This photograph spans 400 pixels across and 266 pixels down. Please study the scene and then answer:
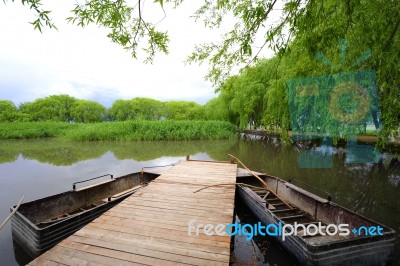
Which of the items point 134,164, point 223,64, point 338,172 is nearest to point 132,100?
Result: point 134,164

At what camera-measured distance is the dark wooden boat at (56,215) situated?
13.1 ft

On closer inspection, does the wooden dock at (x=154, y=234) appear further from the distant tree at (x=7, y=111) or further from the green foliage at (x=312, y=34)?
the distant tree at (x=7, y=111)

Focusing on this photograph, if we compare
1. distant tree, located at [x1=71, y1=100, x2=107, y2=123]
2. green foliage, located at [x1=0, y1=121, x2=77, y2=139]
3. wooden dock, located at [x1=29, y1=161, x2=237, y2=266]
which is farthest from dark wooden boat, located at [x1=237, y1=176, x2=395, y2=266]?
distant tree, located at [x1=71, y1=100, x2=107, y2=123]

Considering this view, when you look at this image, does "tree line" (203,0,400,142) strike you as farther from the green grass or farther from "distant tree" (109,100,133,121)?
"distant tree" (109,100,133,121)

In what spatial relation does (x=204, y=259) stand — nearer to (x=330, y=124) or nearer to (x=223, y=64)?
(x=223, y=64)

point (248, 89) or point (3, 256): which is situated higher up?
point (248, 89)

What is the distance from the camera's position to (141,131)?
957 inches

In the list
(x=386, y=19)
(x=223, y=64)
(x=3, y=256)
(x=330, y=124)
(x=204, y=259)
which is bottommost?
(x=3, y=256)

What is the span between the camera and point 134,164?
1290 cm

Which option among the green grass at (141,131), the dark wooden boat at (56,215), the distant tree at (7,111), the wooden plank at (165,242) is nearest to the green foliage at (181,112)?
the green grass at (141,131)

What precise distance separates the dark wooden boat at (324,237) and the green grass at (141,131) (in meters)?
18.1

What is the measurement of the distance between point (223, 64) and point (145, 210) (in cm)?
295

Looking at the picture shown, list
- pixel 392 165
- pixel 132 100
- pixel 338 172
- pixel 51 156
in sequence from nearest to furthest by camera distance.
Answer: pixel 338 172 → pixel 392 165 → pixel 51 156 → pixel 132 100

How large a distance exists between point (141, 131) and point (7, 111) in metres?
33.9
